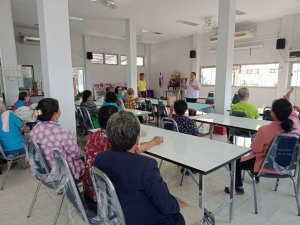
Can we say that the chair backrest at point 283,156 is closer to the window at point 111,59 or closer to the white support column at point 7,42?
the white support column at point 7,42

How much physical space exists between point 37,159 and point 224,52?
3928mm

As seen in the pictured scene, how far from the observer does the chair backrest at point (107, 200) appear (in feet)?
3.25

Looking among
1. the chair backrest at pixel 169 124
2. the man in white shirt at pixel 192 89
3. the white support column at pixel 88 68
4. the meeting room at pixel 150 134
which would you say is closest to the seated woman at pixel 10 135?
the meeting room at pixel 150 134

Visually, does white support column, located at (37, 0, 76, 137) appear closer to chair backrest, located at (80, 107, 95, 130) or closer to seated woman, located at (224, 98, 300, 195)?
chair backrest, located at (80, 107, 95, 130)

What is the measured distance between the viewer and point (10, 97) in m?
5.14

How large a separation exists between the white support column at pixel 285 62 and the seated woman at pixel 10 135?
7.49 meters

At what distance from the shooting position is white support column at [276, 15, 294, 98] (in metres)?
6.65

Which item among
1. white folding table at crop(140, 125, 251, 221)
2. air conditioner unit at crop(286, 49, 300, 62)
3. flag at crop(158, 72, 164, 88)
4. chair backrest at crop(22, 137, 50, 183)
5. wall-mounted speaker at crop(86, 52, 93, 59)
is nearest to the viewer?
white folding table at crop(140, 125, 251, 221)

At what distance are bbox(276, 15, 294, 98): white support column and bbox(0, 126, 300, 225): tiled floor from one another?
529 cm

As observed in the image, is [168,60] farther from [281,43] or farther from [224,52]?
[224,52]

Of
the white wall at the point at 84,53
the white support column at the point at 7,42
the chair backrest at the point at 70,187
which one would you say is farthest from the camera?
the white wall at the point at 84,53

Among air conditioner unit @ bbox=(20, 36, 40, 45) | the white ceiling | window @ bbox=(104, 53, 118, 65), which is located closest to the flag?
window @ bbox=(104, 53, 118, 65)

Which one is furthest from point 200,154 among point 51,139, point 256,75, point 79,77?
point 79,77

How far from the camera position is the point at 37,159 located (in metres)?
1.81
